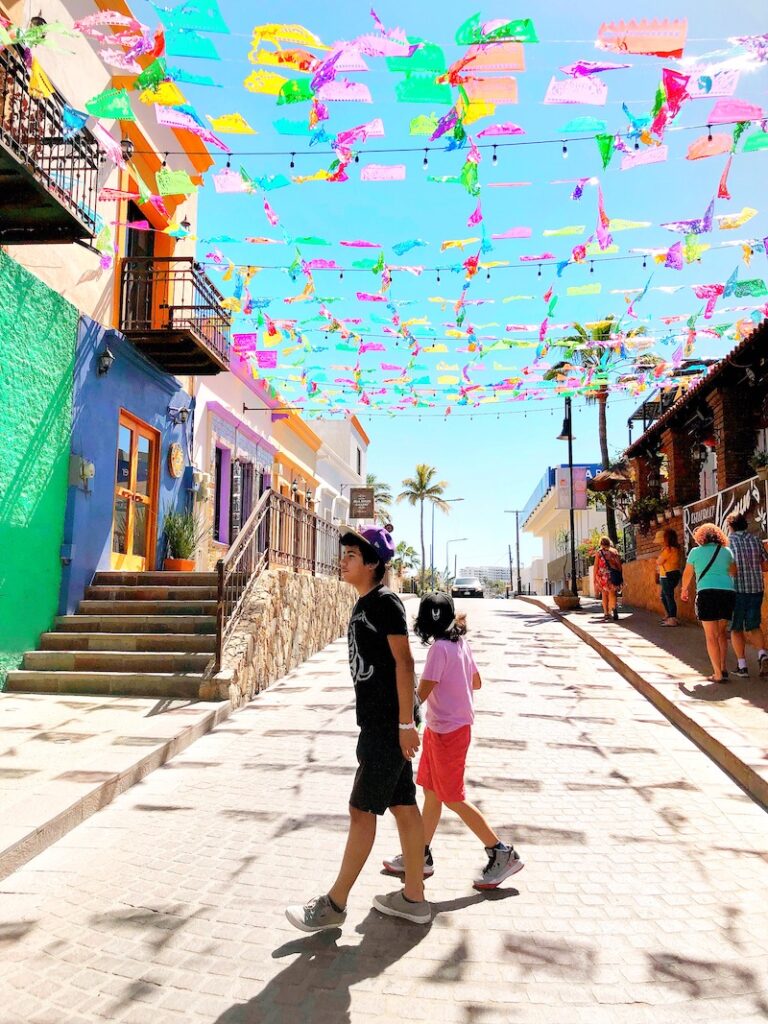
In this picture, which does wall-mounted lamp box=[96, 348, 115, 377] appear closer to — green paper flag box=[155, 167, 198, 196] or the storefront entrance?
the storefront entrance

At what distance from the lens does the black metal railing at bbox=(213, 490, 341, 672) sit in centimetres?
759

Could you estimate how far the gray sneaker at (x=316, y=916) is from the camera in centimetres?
269

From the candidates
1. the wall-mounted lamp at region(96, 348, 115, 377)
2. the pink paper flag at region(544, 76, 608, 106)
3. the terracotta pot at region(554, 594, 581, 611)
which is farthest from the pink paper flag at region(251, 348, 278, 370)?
the terracotta pot at region(554, 594, 581, 611)

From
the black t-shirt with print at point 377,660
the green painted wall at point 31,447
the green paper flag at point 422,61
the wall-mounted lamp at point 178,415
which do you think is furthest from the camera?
the wall-mounted lamp at point 178,415

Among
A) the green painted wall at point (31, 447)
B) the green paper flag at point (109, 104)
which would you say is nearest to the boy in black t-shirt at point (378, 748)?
the green paper flag at point (109, 104)

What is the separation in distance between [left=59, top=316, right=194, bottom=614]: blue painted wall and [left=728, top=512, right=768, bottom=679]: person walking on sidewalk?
739 cm

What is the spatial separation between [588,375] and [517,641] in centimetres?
496

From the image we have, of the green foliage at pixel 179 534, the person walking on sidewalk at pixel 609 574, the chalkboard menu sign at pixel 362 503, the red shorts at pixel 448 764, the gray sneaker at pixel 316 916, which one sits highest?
the chalkboard menu sign at pixel 362 503

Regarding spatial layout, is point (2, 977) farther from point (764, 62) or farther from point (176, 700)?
point (764, 62)

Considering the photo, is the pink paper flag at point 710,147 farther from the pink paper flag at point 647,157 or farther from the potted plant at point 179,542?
the potted plant at point 179,542

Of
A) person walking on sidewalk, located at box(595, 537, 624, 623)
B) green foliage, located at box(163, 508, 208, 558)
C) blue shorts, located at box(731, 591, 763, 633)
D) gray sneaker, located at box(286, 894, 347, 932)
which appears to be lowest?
gray sneaker, located at box(286, 894, 347, 932)

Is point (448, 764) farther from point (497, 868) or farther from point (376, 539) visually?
point (376, 539)

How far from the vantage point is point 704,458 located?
602 inches

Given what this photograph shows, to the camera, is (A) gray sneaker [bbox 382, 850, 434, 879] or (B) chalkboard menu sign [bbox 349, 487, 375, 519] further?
(B) chalkboard menu sign [bbox 349, 487, 375, 519]
